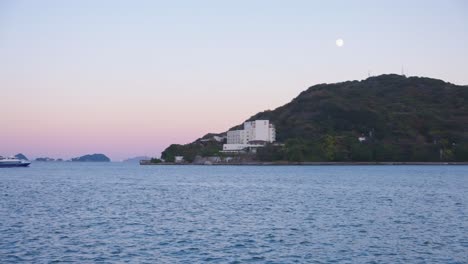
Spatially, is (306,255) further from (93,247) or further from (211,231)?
(93,247)

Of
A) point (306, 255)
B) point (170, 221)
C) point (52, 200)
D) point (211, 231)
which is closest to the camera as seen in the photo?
point (306, 255)

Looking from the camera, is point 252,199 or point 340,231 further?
point 252,199

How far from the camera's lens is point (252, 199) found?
67.3 metres

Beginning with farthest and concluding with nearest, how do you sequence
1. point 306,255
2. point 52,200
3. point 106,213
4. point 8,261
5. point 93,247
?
point 52,200, point 106,213, point 93,247, point 306,255, point 8,261

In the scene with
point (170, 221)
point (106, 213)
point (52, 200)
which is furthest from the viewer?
point (52, 200)

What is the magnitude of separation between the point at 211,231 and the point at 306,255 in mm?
10819

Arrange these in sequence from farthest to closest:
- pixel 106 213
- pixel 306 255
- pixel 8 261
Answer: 1. pixel 106 213
2. pixel 306 255
3. pixel 8 261

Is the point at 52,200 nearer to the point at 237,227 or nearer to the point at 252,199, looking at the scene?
the point at 252,199

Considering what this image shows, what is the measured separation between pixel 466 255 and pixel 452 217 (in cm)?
1876

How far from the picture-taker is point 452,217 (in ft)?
157

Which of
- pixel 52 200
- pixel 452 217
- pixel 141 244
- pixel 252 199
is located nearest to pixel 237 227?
pixel 141 244

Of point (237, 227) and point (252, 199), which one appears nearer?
point (237, 227)

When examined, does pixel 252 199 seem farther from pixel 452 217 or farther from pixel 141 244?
pixel 141 244

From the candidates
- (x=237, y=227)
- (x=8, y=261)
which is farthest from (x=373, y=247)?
(x=8, y=261)
